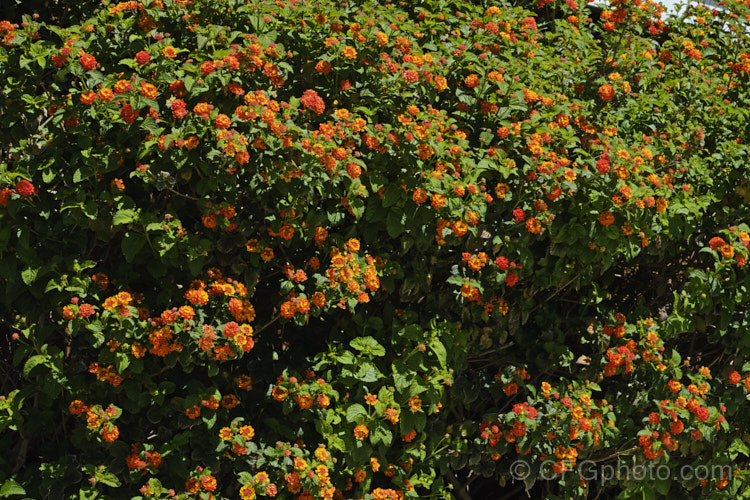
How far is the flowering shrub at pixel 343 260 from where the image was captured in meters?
3.02

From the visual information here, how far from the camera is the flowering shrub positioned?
3.02m

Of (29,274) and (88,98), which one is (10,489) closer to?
(29,274)

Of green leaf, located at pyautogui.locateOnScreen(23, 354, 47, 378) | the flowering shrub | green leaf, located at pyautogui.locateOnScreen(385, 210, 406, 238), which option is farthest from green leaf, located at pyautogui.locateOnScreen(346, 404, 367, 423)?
green leaf, located at pyautogui.locateOnScreen(23, 354, 47, 378)

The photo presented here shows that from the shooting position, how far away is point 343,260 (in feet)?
10.2

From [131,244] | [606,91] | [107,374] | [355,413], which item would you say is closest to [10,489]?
[107,374]

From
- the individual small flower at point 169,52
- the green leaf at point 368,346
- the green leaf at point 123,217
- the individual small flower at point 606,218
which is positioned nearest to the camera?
the green leaf at point 123,217

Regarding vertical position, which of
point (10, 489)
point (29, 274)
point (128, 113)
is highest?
point (128, 113)

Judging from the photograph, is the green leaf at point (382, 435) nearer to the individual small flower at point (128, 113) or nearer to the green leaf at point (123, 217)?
the green leaf at point (123, 217)

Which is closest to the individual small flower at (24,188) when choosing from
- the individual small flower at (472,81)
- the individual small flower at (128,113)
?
the individual small flower at (128,113)

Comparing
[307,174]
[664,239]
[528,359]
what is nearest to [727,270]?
[664,239]

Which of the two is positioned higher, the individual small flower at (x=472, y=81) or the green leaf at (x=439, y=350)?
the individual small flower at (x=472, y=81)

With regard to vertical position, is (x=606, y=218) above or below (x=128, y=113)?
below

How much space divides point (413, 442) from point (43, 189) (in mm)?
1685

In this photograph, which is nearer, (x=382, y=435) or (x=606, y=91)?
(x=382, y=435)
